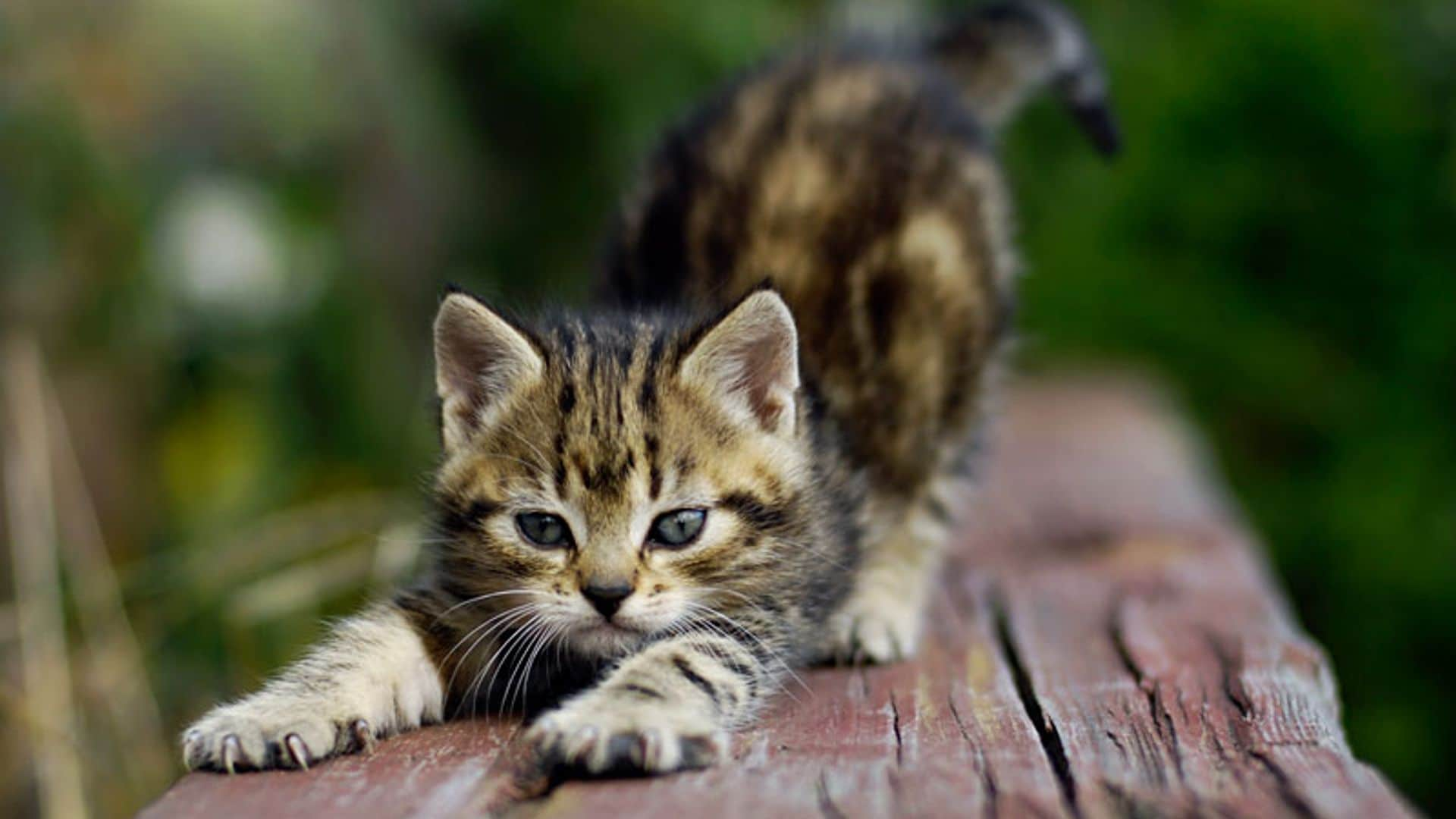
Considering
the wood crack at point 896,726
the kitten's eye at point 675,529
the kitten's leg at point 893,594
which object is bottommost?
the wood crack at point 896,726

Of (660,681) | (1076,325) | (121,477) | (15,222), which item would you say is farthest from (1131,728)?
(1076,325)

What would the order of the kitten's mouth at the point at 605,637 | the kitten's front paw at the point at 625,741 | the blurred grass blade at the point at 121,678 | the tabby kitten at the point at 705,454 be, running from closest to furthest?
the kitten's front paw at the point at 625,741, the tabby kitten at the point at 705,454, the kitten's mouth at the point at 605,637, the blurred grass blade at the point at 121,678

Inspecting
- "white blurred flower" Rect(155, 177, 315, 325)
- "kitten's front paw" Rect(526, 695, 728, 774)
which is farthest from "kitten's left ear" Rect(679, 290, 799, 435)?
"white blurred flower" Rect(155, 177, 315, 325)

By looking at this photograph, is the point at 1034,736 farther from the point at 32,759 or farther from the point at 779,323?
the point at 32,759

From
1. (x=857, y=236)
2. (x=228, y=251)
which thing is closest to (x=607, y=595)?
(x=857, y=236)

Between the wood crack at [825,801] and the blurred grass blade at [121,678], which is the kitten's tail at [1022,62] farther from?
the wood crack at [825,801]

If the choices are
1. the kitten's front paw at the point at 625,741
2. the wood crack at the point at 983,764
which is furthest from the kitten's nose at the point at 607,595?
the wood crack at the point at 983,764
